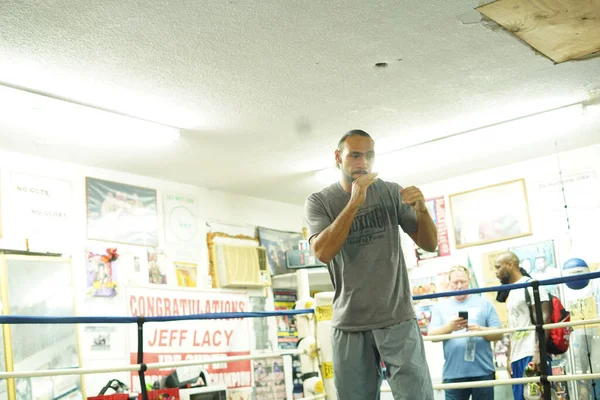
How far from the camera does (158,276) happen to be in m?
6.29

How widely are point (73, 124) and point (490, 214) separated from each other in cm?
394

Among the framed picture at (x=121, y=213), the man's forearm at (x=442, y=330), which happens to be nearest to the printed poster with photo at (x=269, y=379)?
the framed picture at (x=121, y=213)

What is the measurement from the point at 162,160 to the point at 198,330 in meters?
1.58

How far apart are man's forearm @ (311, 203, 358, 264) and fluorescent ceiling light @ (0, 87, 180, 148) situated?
2.61 meters

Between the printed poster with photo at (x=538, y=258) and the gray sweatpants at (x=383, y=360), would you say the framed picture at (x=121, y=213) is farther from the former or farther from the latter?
the gray sweatpants at (x=383, y=360)

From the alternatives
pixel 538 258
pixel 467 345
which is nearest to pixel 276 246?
pixel 538 258

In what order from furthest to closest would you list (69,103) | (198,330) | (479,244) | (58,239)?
1. (479,244)
2. (198,330)
3. (58,239)
4. (69,103)

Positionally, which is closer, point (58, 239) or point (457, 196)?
point (58, 239)

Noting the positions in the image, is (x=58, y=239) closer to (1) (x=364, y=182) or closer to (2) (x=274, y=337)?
(2) (x=274, y=337)

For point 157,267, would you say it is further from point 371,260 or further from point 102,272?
point 371,260

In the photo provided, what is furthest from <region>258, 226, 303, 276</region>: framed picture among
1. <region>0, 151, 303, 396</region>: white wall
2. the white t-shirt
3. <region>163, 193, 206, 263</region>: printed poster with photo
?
the white t-shirt

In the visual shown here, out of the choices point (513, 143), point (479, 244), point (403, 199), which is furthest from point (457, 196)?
point (403, 199)

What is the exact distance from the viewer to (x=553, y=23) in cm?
400

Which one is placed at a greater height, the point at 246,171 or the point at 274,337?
the point at 246,171
